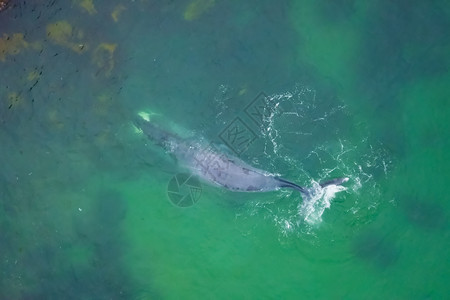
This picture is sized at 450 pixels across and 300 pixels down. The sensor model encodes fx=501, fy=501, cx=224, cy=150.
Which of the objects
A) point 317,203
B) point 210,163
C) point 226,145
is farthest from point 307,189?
point 210,163

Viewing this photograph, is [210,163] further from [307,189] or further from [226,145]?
[307,189]

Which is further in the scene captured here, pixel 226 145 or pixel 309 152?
pixel 226 145

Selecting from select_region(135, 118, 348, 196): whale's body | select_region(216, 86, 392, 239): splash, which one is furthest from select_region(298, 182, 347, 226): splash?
select_region(135, 118, 348, 196): whale's body

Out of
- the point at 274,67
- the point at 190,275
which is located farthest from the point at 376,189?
the point at 190,275

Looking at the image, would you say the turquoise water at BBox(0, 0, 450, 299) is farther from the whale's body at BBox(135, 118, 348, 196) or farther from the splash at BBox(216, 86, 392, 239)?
the whale's body at BBox(135, 118, 348, 196)

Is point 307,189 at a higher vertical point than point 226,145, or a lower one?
lower

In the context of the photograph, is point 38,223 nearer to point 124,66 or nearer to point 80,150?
point 80,150

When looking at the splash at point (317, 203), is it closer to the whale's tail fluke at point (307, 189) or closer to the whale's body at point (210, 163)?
the whale's tail fluke at point (307, 189)
